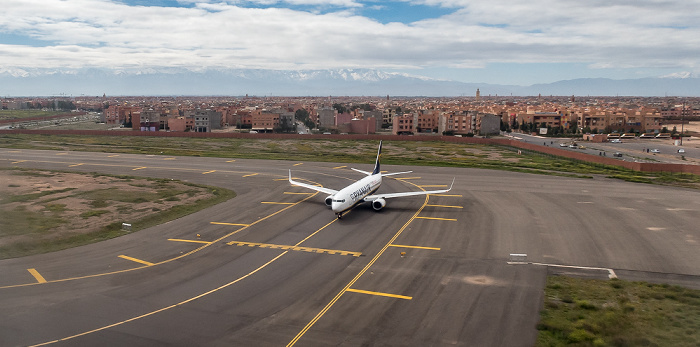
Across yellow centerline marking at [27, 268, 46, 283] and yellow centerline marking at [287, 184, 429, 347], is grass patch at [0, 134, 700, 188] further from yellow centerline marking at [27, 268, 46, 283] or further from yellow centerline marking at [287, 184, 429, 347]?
yellow centerline marking at [27, 268, 46, 283]

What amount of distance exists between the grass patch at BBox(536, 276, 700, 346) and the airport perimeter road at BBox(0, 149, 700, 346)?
4.32 feet

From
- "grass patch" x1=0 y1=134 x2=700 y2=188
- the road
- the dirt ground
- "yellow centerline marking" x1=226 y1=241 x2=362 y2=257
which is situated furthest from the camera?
the road

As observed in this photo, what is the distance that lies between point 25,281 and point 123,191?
3504 centimetres

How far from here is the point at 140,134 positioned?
540 ft

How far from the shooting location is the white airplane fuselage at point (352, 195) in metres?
54.4

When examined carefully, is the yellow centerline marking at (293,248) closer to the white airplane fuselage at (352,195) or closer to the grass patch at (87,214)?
the white airplane fuselage at (352,195)

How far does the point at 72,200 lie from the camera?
6175 centimetres

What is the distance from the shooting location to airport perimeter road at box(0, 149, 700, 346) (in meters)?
28.5

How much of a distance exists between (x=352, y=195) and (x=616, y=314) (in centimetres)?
3150

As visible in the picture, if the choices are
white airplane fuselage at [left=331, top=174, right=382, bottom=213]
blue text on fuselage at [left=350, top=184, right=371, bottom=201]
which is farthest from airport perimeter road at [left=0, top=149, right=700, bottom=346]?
blue text on fuselage at [left=350, top=184, right=371, bottom=201]

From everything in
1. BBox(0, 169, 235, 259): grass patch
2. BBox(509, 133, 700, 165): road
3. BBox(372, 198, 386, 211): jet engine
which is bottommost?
Result: BBox(0, 169, 235, 259): grass patch

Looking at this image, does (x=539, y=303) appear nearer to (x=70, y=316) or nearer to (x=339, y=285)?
(x=339, y=285)

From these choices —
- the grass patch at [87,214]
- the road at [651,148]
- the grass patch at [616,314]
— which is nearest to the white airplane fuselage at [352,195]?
the grass patch at [87,214]

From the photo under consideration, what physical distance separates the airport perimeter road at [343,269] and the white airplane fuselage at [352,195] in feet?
5.37
